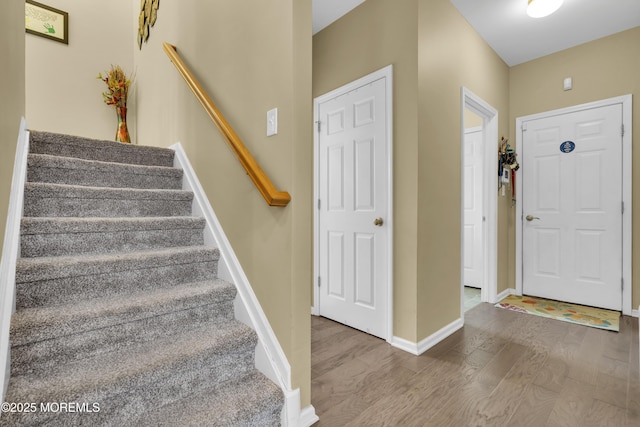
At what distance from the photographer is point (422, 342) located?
2.23 meters

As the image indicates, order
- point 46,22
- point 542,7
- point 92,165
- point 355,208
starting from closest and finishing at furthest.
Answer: point 92,165
point 542,7
point 355,208
point 46,22

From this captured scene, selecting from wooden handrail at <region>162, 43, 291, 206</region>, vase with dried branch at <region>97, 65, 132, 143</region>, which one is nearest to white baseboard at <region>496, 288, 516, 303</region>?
wooden handrail at <region>162, 43, 291, 206</region>

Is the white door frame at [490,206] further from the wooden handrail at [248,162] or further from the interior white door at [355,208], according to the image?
the wooden handrail at [248,162]

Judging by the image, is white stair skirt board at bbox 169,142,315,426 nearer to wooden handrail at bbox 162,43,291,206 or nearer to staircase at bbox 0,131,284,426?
staircase at bbox 0,131,284,426

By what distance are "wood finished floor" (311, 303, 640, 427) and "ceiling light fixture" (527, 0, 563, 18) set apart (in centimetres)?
255

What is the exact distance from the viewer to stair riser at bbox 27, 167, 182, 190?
1.83 metres

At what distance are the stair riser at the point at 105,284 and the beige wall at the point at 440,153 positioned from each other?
1527mm

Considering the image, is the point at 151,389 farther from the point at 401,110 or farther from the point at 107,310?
the point at 401,110

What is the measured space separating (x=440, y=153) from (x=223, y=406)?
7.19 ft


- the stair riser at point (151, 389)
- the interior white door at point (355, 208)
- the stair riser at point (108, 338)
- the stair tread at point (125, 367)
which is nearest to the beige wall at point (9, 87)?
the stair riser at point (108, 338)

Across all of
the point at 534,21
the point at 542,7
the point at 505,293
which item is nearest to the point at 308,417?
the point at 505,293

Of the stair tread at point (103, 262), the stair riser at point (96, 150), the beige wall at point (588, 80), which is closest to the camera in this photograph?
the stair tread at point (103, 262)

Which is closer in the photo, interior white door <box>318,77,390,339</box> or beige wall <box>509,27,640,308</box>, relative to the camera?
interior white door <box>318,77,390,339</box>

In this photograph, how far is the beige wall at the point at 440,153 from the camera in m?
2.24
